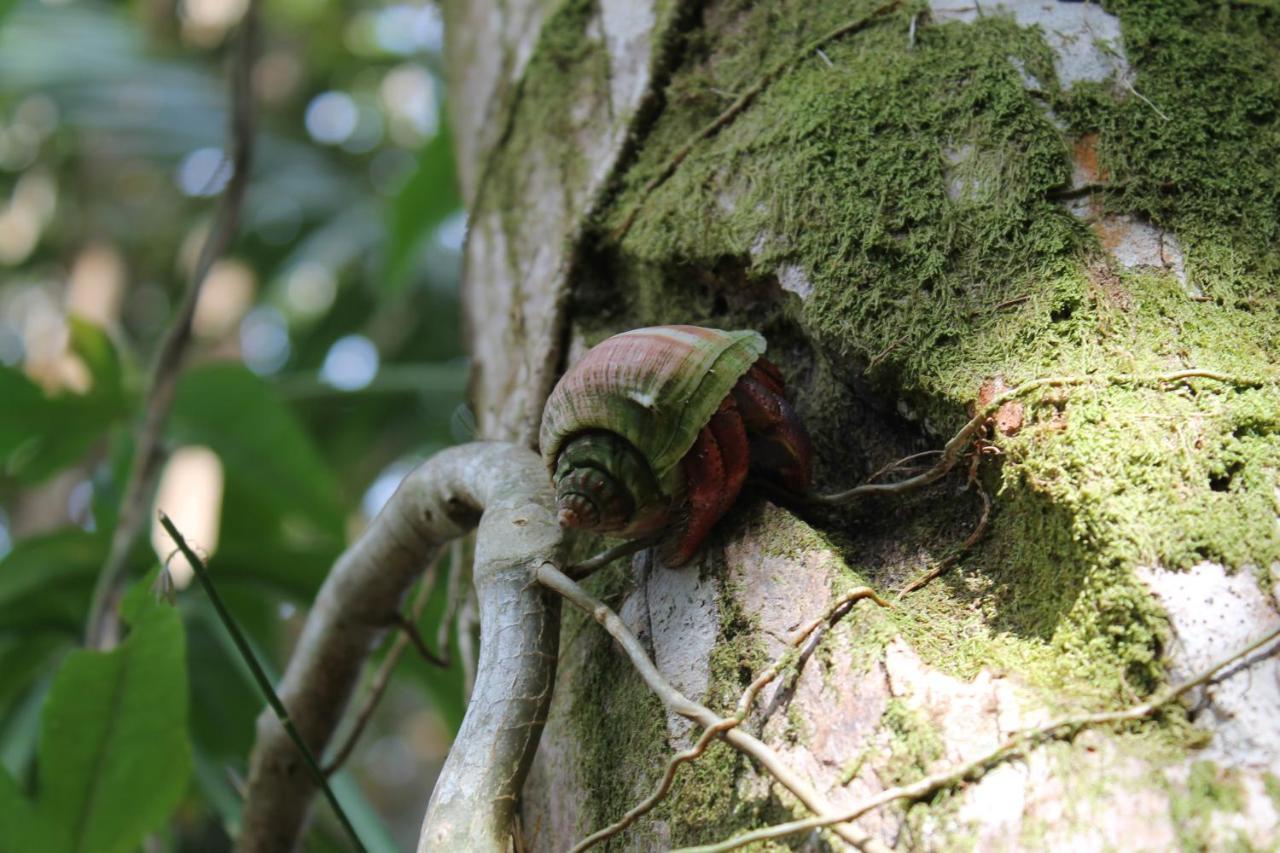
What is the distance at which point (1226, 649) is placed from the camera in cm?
78

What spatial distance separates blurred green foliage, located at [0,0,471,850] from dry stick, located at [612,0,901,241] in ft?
2.82

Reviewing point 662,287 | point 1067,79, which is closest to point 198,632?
point 662,287

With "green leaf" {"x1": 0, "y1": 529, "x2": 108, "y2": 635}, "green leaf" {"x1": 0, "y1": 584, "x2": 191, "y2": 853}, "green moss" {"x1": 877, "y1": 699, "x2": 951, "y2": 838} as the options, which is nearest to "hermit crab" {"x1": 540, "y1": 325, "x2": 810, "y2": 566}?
"green moss" {"x1": 877, "y1": 699, "x2": 951, "y2": 838}

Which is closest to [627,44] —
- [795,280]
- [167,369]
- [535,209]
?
[535,209]

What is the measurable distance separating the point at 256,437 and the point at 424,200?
85 cm

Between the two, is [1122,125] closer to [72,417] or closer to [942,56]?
[942,56]

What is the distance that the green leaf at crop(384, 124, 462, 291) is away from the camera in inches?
113

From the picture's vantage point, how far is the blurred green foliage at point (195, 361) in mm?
1598

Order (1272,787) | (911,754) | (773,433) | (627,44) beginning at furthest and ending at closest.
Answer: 1. (627,44)
2. (773,433)
3. (911,754)
4. (1272,787)

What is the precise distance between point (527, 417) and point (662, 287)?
0.84ft

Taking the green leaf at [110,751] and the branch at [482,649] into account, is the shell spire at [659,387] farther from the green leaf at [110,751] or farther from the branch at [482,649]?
the green leaf at [110,751]

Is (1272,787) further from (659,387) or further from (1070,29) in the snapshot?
(1070,29)

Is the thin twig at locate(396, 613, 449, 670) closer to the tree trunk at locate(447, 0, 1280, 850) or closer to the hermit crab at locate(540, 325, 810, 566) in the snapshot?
the tree trunk at locate(447, 0, 1280, 850)

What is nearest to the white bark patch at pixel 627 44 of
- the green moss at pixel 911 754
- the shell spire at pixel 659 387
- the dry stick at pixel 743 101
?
the dry stick at pixel 743 101
